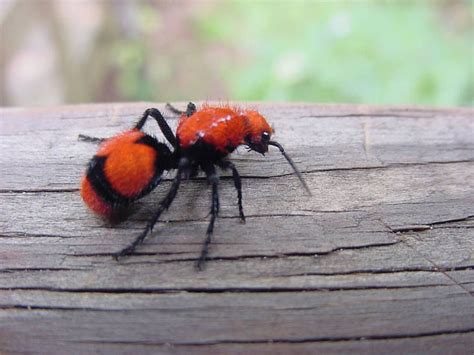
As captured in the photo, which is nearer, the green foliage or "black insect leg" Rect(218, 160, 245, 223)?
"black insect leg" Rect(218, 160, 245, 223)

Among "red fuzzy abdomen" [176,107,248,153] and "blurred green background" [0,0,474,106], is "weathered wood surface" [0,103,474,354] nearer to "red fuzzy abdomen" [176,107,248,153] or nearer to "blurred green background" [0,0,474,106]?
"red fuzzy abdomen" [176,107,248,153]

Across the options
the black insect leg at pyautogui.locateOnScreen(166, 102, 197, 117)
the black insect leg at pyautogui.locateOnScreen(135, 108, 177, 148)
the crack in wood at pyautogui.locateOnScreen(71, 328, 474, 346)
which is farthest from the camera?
the black insect leg at pyautogui.locateOnScreen(166, 102, 197, 117)

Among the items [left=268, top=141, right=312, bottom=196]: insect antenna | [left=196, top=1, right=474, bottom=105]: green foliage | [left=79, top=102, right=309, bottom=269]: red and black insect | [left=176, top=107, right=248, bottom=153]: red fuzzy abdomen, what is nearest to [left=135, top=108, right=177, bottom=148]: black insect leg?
[left=79, top=102, right=309, bottom=269]: red and black insect

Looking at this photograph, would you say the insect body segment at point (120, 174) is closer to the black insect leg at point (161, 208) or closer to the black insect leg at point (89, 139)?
the black insect leg at point (161, 208)

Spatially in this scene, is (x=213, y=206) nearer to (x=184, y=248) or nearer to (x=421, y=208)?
(x=184, y=248)

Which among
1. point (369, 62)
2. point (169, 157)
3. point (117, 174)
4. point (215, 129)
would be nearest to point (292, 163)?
point (215, 129)

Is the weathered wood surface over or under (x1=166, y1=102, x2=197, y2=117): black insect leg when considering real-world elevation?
under

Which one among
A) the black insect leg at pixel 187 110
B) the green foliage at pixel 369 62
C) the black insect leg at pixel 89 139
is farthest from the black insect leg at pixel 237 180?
the green foliage at pixel 369 62

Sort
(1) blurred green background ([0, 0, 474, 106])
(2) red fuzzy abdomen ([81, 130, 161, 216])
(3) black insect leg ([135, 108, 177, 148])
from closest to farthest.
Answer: (2) red fuzzy abdomen ([81, 130, 161, 216]), (3) black insect leg ([135, 108, 177, 148]), (1) blurred green background ([0, 0, 474, 106])
